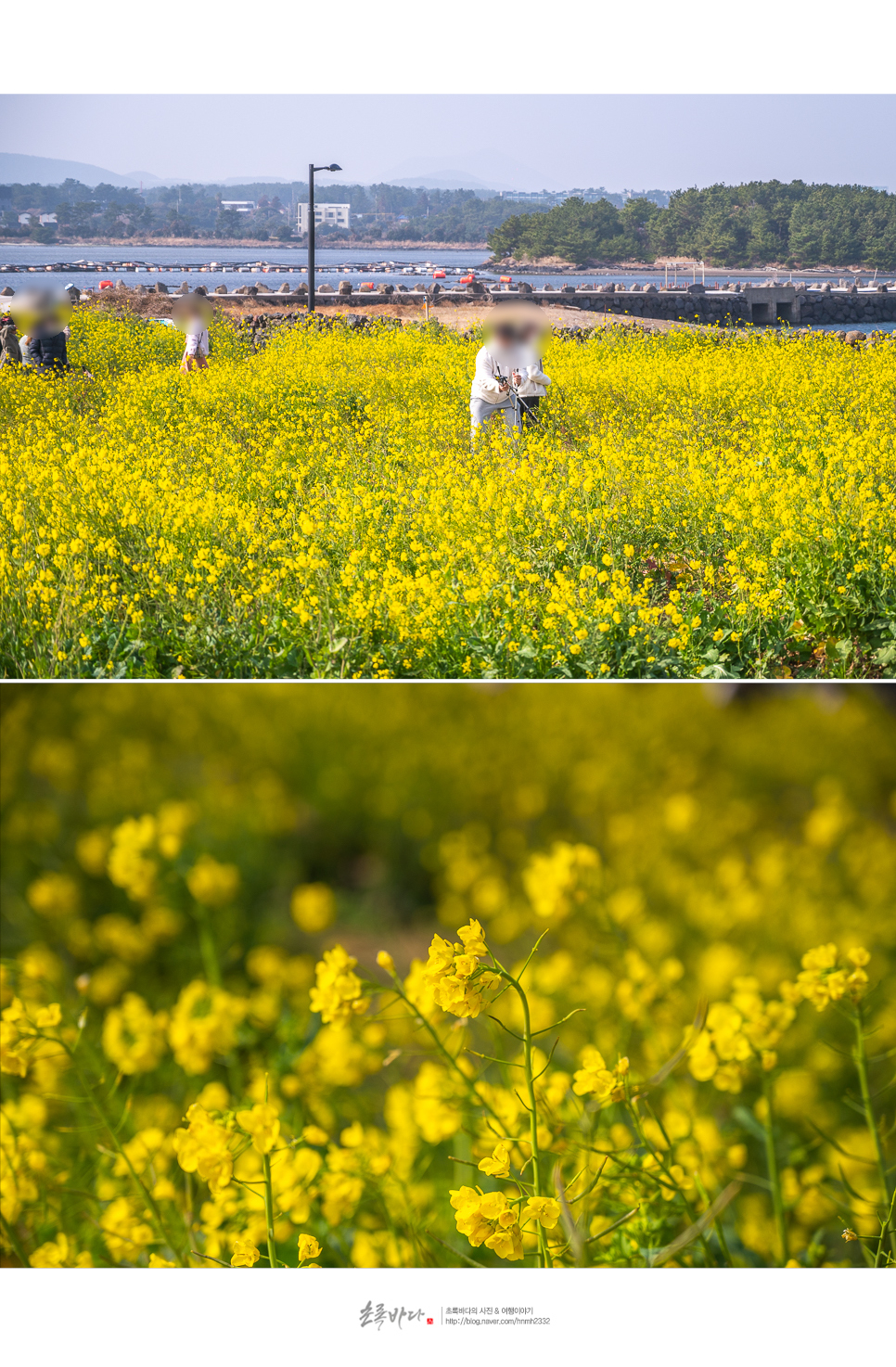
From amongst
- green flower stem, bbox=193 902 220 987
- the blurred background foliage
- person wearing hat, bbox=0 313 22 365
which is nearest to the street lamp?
person wearing hat, bbox=0 313 22 365

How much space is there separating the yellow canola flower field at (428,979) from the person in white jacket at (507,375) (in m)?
4.59

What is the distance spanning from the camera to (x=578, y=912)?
112cm

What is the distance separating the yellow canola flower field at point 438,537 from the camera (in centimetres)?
342

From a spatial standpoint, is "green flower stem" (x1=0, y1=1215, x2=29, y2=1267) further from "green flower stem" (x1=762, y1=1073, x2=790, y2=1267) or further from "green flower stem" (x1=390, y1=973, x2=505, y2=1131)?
"green flower stem" (x1=762, y1=1073, x2=790, y2=1267)

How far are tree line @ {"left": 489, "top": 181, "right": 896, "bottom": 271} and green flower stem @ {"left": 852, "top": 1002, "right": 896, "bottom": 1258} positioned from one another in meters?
4.90

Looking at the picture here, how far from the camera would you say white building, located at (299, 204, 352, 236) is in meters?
5.35

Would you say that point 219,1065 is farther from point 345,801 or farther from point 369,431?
point 369,431

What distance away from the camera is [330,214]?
5.45 meters

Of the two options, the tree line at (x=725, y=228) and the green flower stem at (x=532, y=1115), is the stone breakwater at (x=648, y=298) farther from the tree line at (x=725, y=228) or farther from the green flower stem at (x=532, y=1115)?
the green flower stem at (x=532, y=1115)

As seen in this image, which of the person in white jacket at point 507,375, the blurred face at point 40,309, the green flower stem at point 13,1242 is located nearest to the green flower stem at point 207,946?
the green flower stem at point 13,1242

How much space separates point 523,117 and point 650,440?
3.70m

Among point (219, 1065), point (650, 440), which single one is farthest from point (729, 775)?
point (650, 440)

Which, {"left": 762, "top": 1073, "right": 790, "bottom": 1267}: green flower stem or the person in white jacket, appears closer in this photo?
{"left": 762, "top": 1073, "right": 790, "bottom": 1267}: green flower stem

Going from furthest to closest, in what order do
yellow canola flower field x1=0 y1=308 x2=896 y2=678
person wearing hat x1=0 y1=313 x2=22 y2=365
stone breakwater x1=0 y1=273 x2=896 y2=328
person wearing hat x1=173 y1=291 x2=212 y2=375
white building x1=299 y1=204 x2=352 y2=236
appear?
person wearing hat x1=0 y1=313 x2=22 y2=365 → person wearing hat x1=173 y1=291 x2=212 y2=375 → stone breakwater x1=0 y1=273 x2=896 y2=328 → white building x1=299 y1=204 x2=352 y2=236 → yellow canola flower field x1=0 y1=308 x2=896 y2=678
